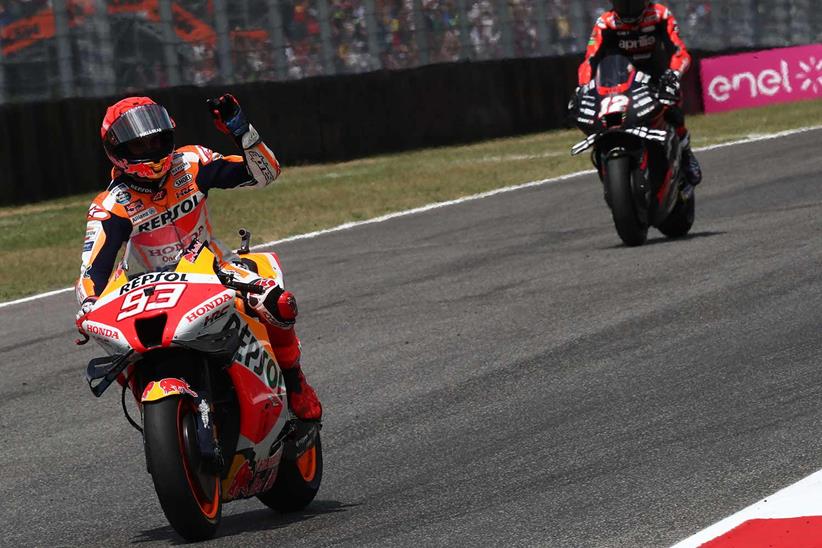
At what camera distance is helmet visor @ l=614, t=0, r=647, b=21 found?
12188mm

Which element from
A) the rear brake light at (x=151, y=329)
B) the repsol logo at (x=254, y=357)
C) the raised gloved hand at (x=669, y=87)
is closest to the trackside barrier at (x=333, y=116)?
the raised gloved hand at (x=669, y=87)

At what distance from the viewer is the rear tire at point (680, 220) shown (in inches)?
492

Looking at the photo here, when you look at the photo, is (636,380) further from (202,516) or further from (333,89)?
(333,89)

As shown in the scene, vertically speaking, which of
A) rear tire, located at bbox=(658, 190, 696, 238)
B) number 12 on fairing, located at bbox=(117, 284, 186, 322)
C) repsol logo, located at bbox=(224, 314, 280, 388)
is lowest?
rear tire, located at bbox=(658, 190, 696, 238)

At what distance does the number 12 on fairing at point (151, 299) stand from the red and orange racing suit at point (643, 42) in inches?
283

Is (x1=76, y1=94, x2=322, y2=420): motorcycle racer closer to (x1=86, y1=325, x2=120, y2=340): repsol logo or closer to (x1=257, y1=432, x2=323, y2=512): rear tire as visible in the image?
(x1=257, y1=432, x2=323, y2=512): rear tire

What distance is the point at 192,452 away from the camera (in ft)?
17.5

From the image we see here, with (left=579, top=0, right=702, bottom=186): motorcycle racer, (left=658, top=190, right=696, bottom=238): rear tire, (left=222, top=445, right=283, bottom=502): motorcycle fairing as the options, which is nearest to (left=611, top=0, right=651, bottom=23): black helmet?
(left=579, top=0, right=702, bottom=186): motorcycle racer

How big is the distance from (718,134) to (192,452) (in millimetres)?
18174

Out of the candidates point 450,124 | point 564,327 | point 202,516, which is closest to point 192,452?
point 202,516

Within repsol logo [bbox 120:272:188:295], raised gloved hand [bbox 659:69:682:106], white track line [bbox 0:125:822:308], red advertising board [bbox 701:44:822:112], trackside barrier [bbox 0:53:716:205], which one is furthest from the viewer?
red advertising board [bbox 701:44:822:112]

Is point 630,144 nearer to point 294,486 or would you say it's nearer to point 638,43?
point 638,43

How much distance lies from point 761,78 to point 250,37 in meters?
9.47

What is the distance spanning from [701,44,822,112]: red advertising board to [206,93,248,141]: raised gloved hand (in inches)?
885
